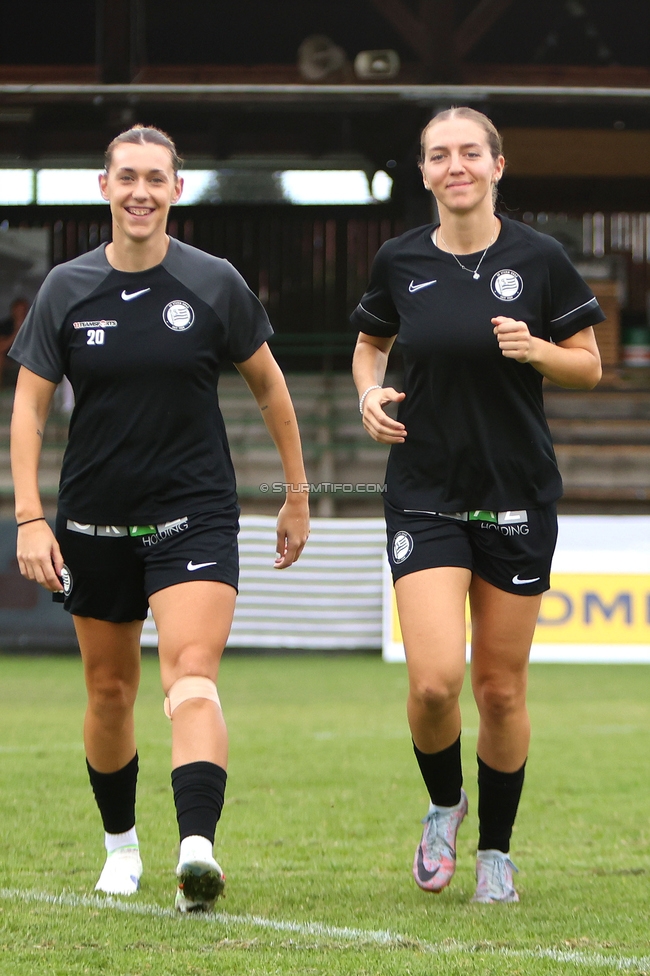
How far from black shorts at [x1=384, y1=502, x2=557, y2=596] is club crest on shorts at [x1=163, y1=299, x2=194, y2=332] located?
0.85 meters

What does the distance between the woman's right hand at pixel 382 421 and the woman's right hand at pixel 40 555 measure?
36.9 inches

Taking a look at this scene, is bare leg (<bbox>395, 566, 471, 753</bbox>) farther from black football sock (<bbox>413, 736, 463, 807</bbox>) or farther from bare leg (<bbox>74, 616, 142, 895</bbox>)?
bare leg (<bbox>74, 616, 142, 895</bbox>)

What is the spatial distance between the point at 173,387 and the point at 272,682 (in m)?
7.73

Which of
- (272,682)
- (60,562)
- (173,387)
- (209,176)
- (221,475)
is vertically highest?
(209,176)

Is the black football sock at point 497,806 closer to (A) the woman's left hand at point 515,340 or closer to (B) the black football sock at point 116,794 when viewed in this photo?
(B) the black football sock at point 116,794

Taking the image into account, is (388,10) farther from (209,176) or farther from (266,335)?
(266,335)

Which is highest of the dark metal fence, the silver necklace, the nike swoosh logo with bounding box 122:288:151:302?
the dark metal fence

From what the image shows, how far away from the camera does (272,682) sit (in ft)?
36.9

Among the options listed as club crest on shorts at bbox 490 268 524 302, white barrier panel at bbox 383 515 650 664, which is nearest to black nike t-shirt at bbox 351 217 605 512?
club crest on shorts at bbox 490 268 524 302

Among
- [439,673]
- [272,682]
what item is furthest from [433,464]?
[272,682]

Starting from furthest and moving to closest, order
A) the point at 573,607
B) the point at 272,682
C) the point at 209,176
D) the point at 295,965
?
the point at 209,176
the point at 573,607
the point at 272,682
the point at 295,965

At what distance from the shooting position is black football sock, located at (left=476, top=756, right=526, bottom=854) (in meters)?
4.06

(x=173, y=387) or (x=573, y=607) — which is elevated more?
(x=173, y=387)

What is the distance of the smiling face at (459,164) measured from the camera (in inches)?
154
